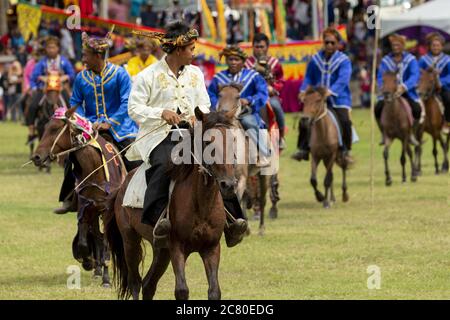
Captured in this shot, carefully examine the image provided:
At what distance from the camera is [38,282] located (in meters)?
13.6

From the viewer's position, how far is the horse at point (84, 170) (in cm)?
1332

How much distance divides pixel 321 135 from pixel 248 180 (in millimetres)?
2705

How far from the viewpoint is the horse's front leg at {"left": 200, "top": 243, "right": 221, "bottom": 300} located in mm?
10086

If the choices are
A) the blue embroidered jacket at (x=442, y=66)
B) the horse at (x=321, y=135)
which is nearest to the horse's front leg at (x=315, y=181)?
the horse at (x=321, y=135)

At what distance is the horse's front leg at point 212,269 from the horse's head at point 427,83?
1576 centimetres

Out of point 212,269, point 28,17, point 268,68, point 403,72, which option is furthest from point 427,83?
point 212,269

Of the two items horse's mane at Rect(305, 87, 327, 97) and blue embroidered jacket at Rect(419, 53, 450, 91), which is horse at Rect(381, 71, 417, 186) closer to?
blue embroidered jacket at Rect(419, 53, 450, 91)

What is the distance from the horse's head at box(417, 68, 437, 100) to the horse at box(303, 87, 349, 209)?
5.43m

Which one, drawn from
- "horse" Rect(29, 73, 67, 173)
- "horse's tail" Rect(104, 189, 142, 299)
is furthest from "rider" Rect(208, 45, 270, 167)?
"horse" Rect(29, 73, 67, 173)

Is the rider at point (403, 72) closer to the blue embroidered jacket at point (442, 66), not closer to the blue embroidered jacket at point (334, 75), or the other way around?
the blue embroidered jacket at point (442, 66)

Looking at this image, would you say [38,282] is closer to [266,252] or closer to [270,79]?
[266,252]
